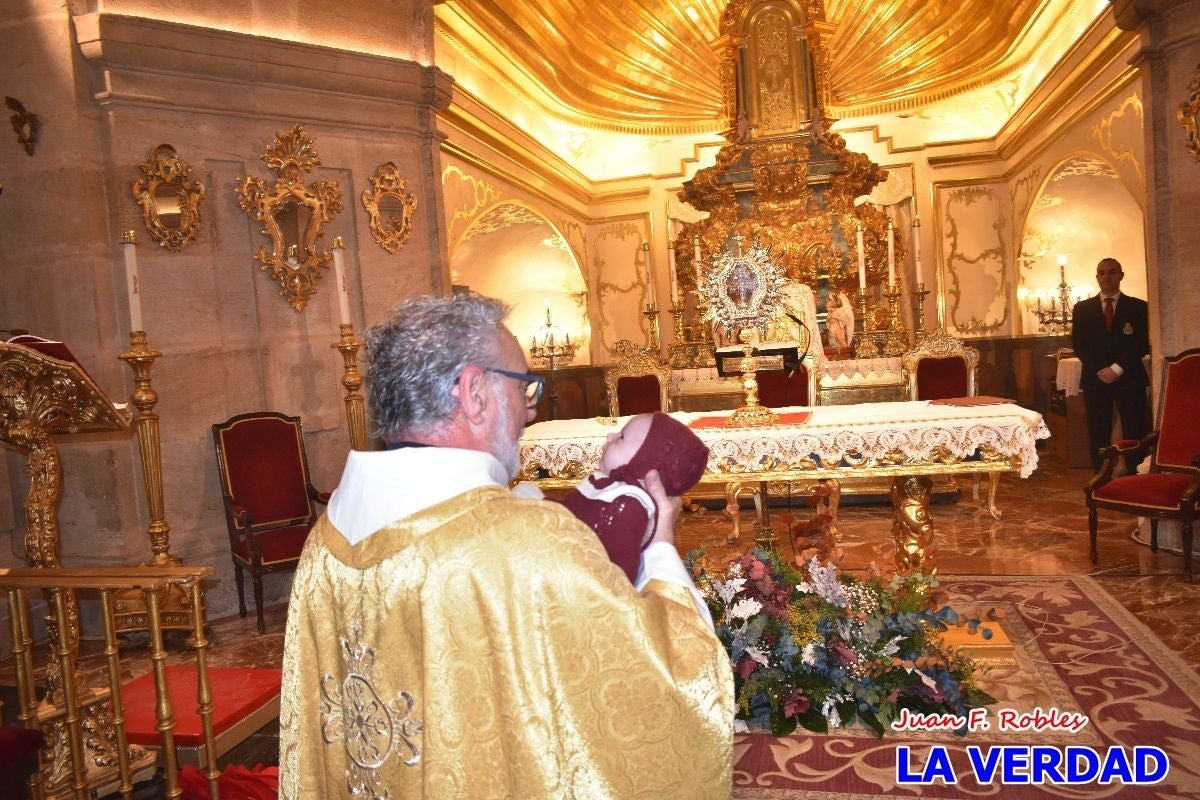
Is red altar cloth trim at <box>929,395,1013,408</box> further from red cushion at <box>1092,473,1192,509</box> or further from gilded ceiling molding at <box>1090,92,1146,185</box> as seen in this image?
gilded ceiling molding at <box>1090,92,1146,185</box>

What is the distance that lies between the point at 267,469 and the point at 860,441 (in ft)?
12.3

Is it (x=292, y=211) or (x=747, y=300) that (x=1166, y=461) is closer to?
(x=747, y=300)

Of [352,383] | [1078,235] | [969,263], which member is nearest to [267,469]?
[352,383]

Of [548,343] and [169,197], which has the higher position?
[169,197]

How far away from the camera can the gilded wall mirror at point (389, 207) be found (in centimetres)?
618

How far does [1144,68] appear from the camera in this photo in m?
5.53

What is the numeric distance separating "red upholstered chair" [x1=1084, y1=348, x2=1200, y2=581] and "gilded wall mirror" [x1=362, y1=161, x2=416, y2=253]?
5.01 metres

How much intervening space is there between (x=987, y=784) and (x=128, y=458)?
16.3 feet

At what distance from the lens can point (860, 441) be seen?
4.19 m

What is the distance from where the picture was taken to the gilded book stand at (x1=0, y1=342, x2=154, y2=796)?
9.12 ft

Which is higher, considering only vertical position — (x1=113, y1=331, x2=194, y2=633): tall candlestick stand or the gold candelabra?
the gold candelabra

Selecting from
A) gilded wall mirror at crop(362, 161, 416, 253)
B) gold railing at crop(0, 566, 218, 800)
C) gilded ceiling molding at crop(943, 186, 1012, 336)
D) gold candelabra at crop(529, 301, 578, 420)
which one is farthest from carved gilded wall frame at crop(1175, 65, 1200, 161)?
gold candelabra at crop(529, 301, 578, 420)

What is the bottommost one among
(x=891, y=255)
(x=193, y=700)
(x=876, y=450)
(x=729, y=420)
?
(x=193, y=700)

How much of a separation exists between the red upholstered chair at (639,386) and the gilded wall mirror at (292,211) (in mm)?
3482
